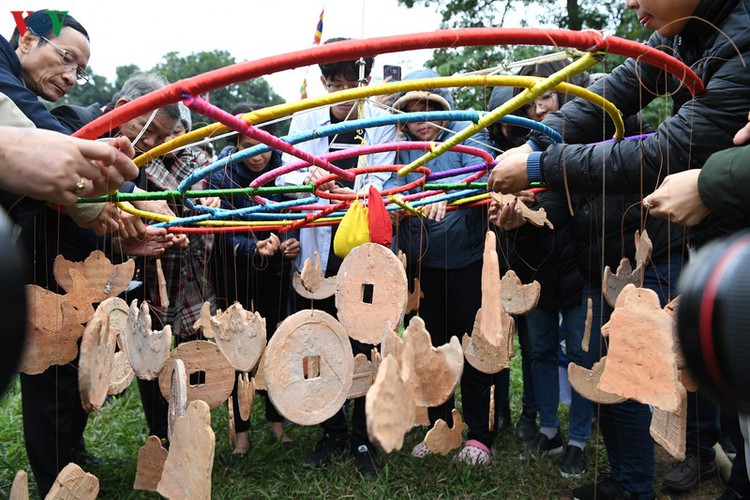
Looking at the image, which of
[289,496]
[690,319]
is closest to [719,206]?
[690,319]

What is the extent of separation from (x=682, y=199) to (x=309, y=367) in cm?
93

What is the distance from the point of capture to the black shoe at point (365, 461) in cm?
289

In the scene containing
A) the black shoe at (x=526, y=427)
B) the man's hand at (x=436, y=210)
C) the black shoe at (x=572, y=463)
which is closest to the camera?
the man's hand at (x=436, y=210)

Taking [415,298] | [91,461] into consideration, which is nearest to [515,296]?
[415,298]

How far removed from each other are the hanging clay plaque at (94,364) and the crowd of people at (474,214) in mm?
271

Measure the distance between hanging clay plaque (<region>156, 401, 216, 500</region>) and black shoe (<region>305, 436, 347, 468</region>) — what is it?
1.56 meters

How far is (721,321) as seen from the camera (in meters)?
0.81

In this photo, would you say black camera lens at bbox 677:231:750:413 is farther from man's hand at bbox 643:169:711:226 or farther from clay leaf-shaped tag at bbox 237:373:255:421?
clay leaf-shaped tag at bbox 237:373:255:421

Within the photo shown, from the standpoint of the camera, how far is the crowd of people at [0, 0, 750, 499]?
4.68 ft

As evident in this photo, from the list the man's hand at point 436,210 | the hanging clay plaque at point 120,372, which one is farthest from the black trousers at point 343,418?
the hanging clay plaque at point 120,372

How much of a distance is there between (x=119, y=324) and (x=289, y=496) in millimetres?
1250

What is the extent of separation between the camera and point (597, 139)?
211cm

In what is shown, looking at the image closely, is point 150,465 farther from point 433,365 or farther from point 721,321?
point 721,321

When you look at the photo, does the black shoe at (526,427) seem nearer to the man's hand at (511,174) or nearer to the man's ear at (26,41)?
the man's hand at (511,174)
